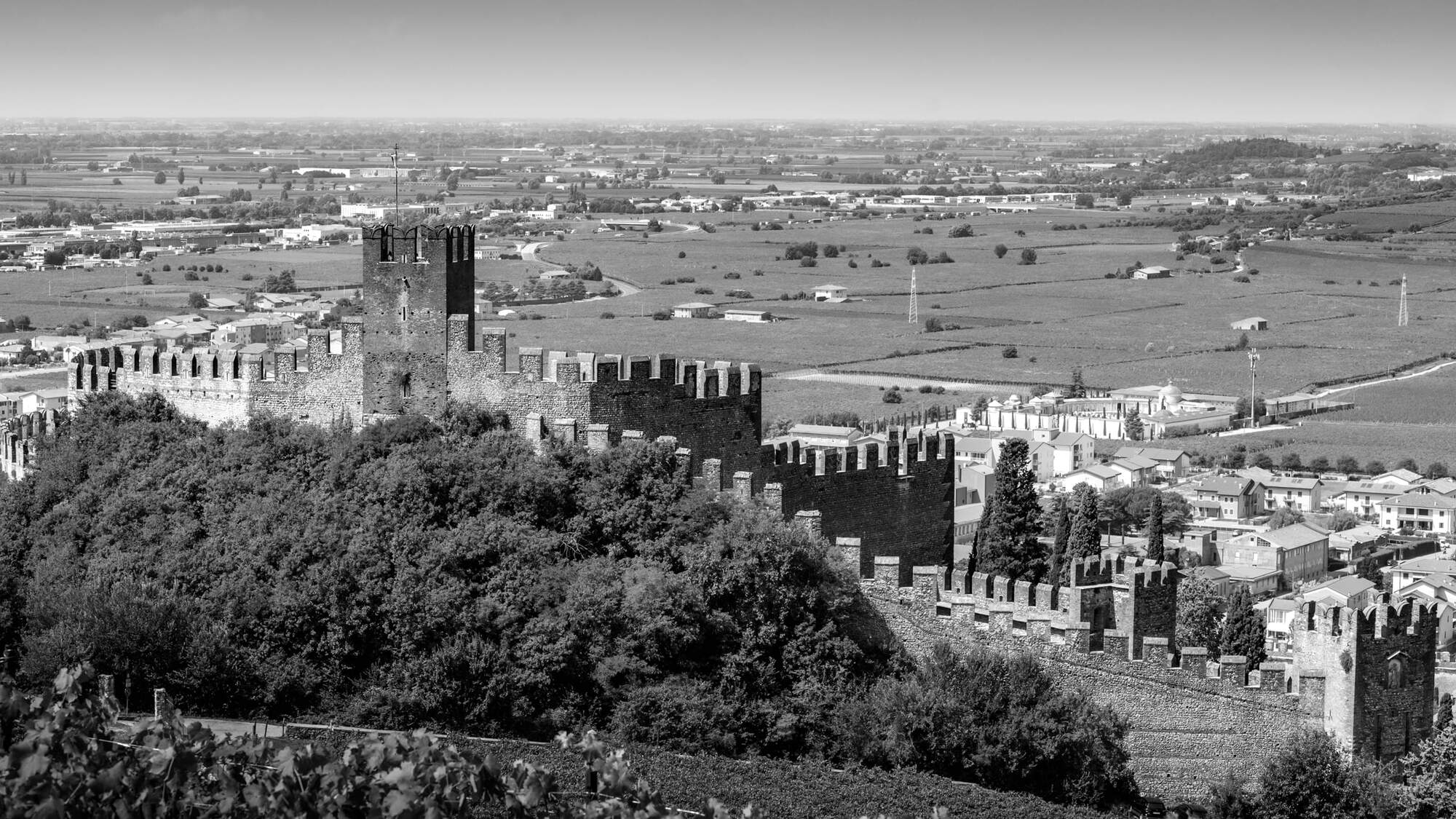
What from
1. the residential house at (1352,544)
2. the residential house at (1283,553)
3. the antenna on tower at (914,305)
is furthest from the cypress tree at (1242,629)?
the antenna on tower at (914,305)

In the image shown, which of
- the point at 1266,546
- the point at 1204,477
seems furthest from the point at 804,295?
the point at 1266,546

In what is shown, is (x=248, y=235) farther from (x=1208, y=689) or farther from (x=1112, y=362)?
(x=1208, y=689)

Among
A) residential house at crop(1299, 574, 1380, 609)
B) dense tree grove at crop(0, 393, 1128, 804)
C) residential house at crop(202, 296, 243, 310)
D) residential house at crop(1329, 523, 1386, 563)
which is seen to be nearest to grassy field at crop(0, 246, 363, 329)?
residential house at crop(202, 296, 243, 310)

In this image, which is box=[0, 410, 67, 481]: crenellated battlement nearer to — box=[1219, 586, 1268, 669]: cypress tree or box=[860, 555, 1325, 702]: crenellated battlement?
box=[860, 555, 1325, 702]: crenellated battlement

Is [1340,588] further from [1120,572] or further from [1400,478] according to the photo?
[1400,478]

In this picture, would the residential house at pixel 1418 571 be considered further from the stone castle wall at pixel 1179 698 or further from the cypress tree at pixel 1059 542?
the stone castle wall at pixel 1179 698
